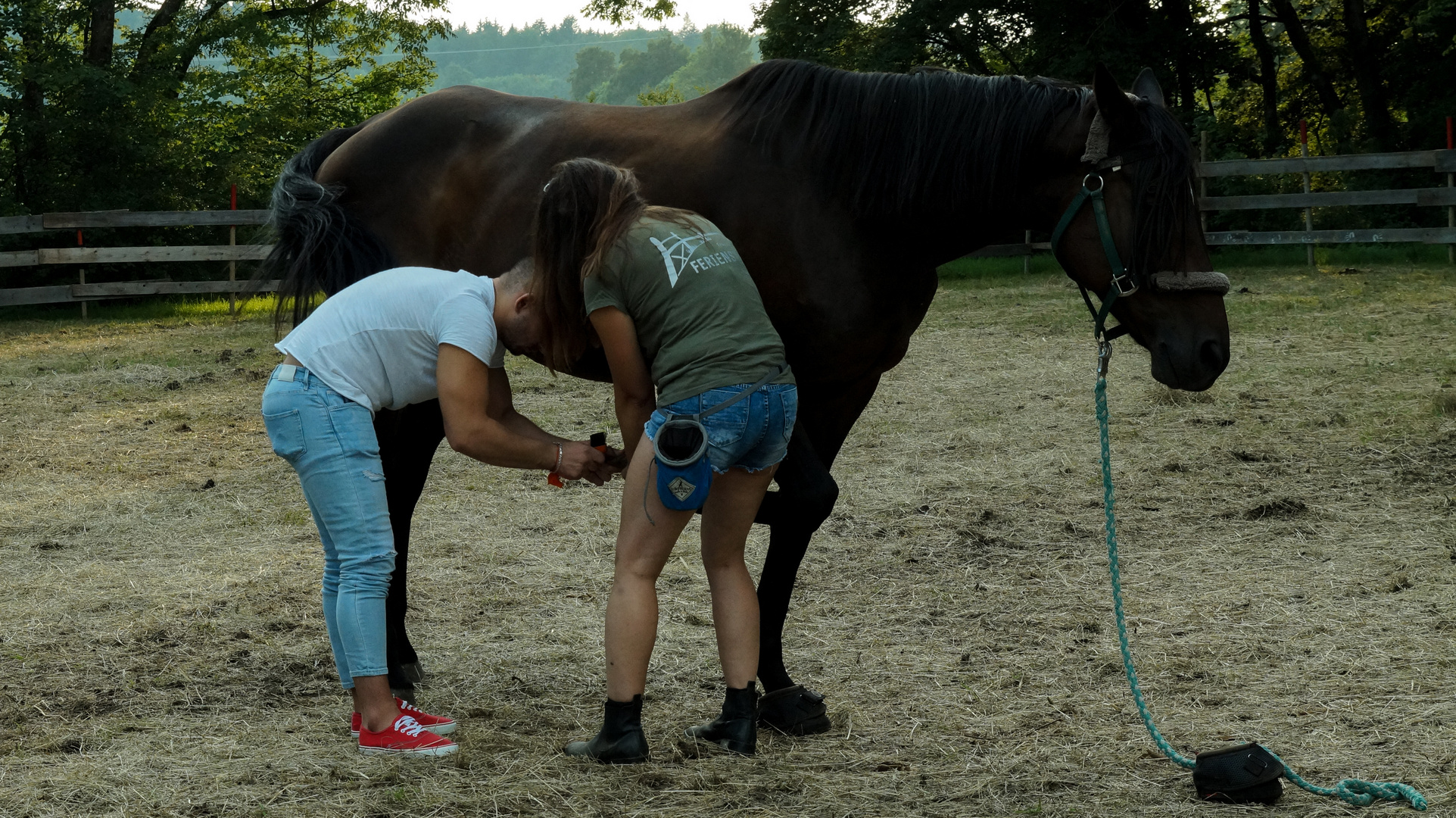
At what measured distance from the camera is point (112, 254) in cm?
1531

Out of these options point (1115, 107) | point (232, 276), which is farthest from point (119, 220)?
point (1115, 107)

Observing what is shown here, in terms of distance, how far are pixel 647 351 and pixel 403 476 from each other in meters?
1.29

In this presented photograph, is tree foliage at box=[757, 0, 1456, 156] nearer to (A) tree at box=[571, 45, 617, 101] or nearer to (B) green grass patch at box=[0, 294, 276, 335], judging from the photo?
(B) green grass patch at box=[0, 294, 276, 335]

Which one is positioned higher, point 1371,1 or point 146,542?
point 1371,1

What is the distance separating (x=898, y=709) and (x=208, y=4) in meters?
21.3

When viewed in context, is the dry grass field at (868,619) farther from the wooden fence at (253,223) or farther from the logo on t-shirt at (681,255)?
the wooden fence at (253,223)

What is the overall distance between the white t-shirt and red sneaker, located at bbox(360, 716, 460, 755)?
2.73 ft

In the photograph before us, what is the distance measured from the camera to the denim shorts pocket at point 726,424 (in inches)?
111

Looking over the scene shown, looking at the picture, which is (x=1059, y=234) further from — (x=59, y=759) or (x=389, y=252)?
(x=59, y=759)

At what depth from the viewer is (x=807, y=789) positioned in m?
2.84

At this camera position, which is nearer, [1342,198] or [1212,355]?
[1212,355]

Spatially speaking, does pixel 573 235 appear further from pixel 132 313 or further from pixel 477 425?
pixel 132 313

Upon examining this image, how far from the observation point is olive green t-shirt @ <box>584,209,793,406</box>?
281 cm

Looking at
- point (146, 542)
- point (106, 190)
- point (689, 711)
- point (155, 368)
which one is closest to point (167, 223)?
point (106, 190)
